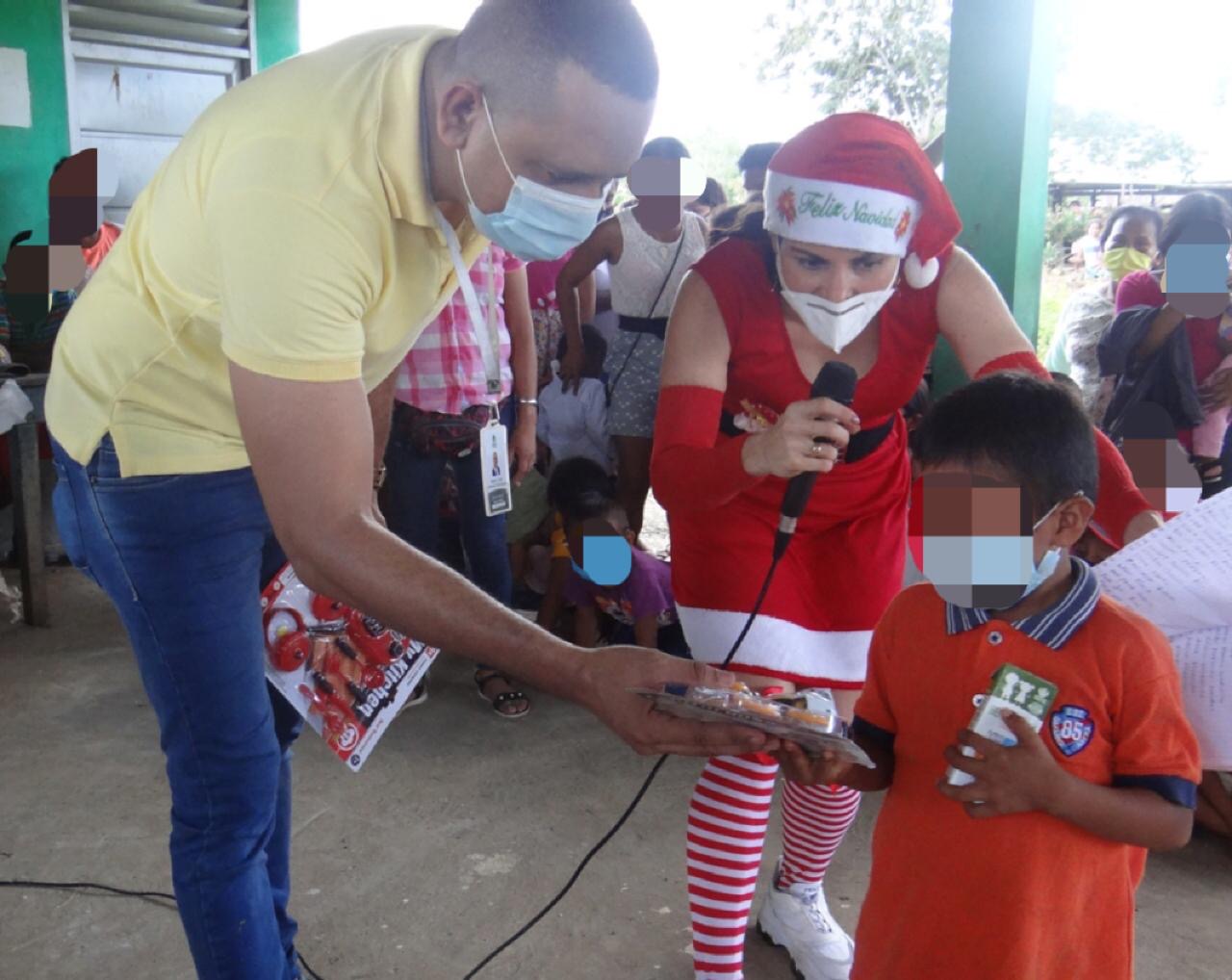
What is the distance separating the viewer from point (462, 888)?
2676 mm

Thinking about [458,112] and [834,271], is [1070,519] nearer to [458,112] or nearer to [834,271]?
[834,271]

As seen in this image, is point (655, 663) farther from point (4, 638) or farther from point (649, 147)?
point (4, 638)

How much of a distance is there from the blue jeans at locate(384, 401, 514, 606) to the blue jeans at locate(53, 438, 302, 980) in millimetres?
1826

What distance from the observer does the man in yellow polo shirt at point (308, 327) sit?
1399 mm

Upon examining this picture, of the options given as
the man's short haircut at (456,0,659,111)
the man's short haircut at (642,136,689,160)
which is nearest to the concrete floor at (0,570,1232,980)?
the man's short haircut at (456,0,659,111)

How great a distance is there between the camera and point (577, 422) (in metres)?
4.57

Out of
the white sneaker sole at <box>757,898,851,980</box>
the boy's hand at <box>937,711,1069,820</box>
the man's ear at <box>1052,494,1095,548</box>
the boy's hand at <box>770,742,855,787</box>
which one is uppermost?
the man's ear at <box>1052,494,1095,548</box>

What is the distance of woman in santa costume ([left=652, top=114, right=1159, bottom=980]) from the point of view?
1983 millimetres

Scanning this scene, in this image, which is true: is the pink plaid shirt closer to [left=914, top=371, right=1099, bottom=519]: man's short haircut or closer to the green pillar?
the green pillar

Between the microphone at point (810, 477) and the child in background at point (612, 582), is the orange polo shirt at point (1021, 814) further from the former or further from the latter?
the child in background at point (612, 582)

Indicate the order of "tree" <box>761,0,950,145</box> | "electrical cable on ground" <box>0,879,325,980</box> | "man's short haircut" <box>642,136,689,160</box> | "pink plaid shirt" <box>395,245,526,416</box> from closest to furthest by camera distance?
"electrical cable on ground" <box>0,879,325,980</box> < "pink plaid shirt" <box>395,245,526,416</box> < "man's short haircut" <box>642,136,689,160</box> < "tree" <box>761,0,950,145</box>

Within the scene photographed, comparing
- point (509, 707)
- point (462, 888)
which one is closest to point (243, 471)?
point (462, 888)

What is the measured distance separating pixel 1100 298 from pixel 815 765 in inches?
152

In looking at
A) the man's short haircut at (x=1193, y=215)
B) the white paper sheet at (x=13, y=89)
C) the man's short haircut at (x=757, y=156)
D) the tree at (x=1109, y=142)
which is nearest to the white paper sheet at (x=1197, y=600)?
the man's short haircut at (x=1193, y=215)
